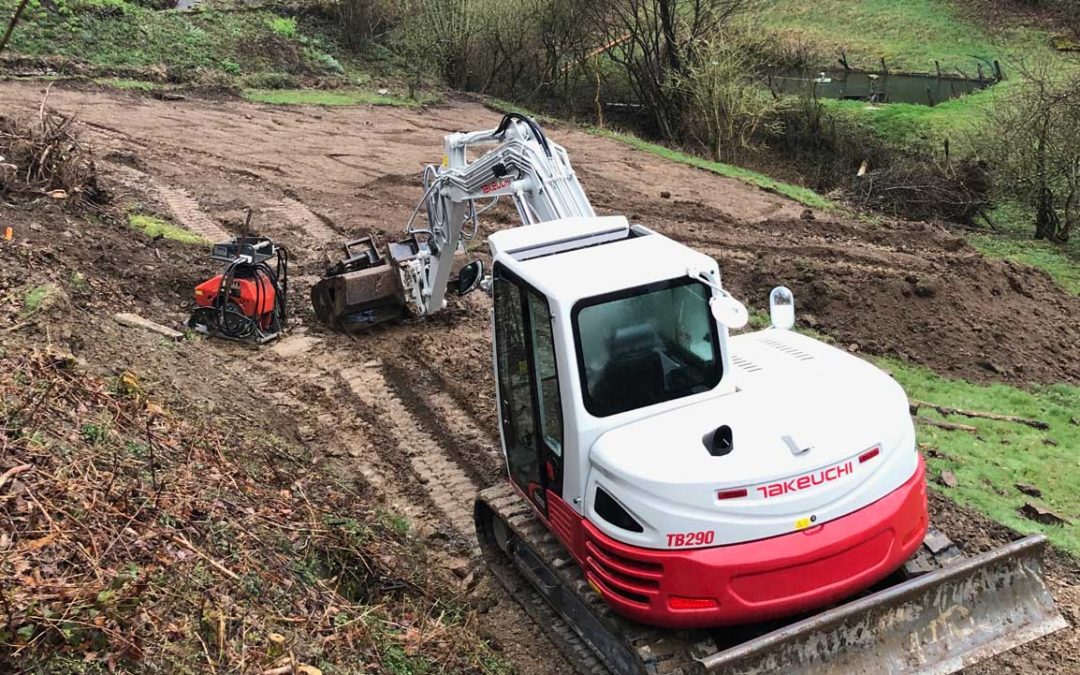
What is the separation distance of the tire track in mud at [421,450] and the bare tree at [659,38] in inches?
658

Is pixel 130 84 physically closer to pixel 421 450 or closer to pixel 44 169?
pixel 44 169

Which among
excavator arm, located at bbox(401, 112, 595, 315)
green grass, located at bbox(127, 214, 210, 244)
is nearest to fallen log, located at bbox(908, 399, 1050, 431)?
excavator arm, located at bbox(401, 112, 595, 315)

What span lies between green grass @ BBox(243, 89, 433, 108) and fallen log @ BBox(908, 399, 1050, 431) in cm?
1847

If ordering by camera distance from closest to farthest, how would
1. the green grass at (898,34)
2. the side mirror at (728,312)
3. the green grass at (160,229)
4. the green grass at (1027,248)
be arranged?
1. the side mirror at (728,312)
2. the green grass at (160,229)
3. the green grass at (1027,248)
4. the green grass at (898,34)

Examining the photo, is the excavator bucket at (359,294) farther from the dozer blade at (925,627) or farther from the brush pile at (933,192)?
the brush pile at (933,192)

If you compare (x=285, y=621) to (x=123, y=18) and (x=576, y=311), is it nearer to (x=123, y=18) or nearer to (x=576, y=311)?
(x=576, y=311)

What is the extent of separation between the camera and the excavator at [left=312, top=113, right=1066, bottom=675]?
504 centimetres

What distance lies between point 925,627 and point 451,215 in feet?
20.2

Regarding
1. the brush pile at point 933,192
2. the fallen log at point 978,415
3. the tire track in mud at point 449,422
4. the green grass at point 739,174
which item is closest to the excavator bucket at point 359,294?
the tire track in mud at point 449,422

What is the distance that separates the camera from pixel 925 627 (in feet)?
17.8

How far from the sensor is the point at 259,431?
332 inches

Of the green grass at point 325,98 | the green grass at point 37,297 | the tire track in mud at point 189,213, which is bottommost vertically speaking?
the tire track in mud at point 189,213

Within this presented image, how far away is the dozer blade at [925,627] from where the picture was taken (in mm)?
5023

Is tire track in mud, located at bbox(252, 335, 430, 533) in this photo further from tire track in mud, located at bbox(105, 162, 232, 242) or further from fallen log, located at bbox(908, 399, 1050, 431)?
fallen log, located at bbox(908, 399, 1050, 431)
